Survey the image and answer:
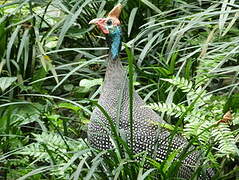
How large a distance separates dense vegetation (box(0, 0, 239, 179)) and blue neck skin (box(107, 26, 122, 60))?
97 mm

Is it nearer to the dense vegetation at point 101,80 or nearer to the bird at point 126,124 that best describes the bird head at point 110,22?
the bird at point 126,124

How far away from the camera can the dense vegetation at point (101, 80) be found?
12.3 feet

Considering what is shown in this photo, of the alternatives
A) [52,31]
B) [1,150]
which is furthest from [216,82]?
[1,150]

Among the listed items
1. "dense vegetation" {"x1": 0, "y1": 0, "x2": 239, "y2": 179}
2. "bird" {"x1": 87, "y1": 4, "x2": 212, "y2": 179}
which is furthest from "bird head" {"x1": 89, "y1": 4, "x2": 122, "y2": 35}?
"dense vegetation" {"x1": 0, "y1": 0, "x2": 239, "y2": 179}

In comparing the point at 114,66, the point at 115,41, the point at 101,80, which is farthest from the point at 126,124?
the point at 101,80

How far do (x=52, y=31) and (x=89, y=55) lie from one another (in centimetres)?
35

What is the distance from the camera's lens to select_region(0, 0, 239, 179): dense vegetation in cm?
373

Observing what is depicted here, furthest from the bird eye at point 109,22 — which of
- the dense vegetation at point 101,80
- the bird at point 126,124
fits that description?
the dense vegetation at point 101,80

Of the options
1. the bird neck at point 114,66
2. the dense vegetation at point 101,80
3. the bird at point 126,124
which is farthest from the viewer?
the bird neck at point 114,66

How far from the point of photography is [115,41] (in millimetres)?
4512

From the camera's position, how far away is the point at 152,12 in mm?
5695

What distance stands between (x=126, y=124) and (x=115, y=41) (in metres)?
0.57

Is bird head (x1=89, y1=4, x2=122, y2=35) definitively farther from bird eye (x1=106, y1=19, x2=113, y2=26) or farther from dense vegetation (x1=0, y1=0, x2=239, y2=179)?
dense vegetation (x1=0, y1=0, x2=239, y2=179)

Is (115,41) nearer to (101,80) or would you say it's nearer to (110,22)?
(110,22)
